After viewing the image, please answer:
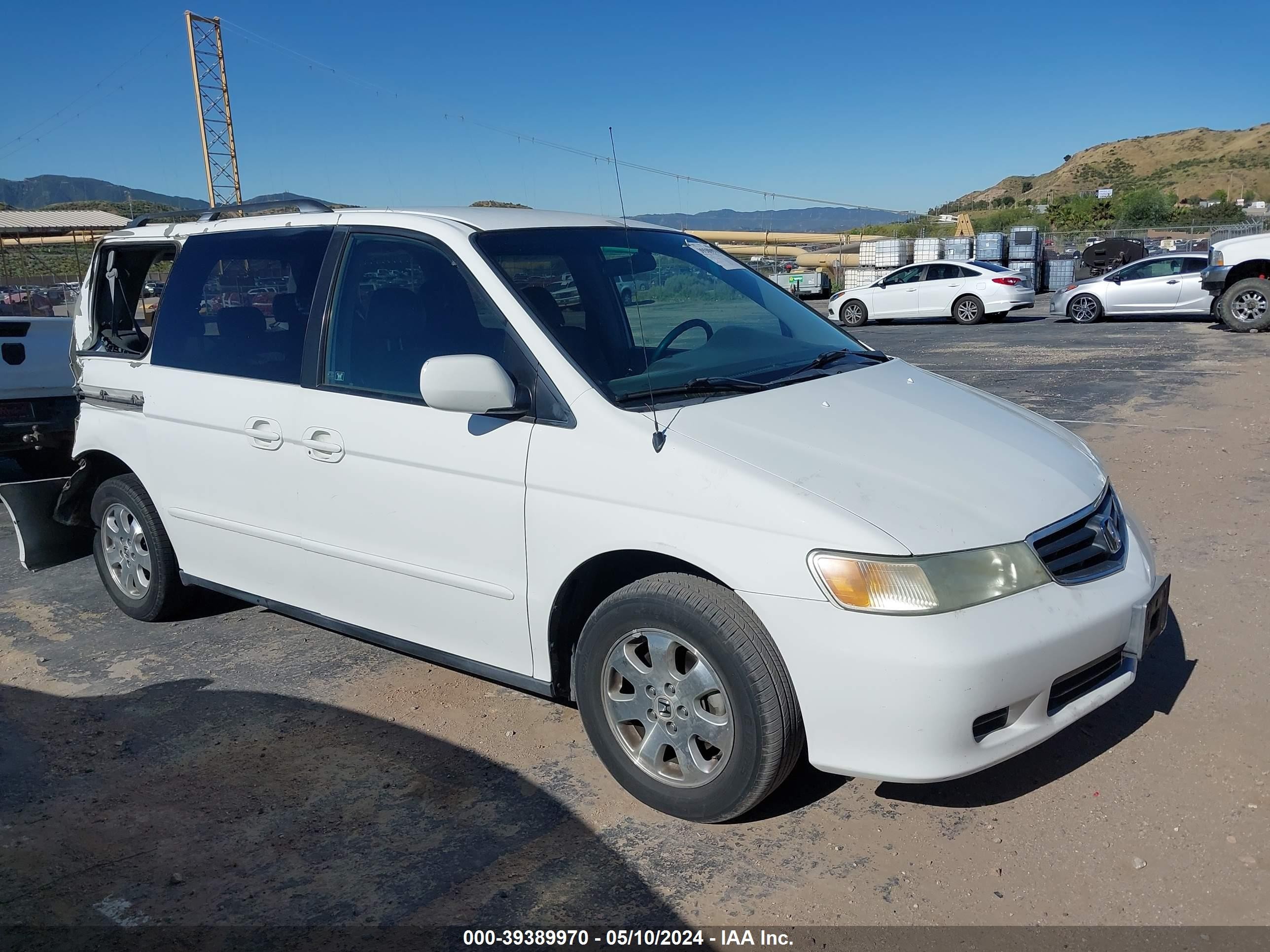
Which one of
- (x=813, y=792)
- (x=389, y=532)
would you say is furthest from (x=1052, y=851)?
(x=389, y=532)

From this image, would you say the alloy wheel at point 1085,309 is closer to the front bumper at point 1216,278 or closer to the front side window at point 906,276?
the front bumper at point 1216,278

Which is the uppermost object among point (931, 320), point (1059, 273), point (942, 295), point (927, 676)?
point (1059, 273)

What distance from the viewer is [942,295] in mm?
23297

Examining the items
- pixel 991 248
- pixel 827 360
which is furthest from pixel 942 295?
pixel 827 360

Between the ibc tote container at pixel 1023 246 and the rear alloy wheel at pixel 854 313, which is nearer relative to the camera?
the rear alloy wheel at pixel 854 313

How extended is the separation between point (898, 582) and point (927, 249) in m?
32.5

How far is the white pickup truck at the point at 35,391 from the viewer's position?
7273mm

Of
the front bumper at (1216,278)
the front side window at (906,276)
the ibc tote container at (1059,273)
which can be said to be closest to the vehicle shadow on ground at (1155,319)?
the front bumper at (1216,278)

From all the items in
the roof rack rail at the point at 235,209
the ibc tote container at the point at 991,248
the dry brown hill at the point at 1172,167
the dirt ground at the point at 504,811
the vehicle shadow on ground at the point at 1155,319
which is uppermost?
the dry brown hill at the point at 1172,167

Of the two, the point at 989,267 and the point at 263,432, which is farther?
the point at 989,267

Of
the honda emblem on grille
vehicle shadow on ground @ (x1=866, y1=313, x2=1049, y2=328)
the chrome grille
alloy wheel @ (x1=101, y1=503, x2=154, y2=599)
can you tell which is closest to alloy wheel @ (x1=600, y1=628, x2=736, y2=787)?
the chrome grille

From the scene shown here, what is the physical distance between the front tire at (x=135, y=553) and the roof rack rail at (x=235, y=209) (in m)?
1.31

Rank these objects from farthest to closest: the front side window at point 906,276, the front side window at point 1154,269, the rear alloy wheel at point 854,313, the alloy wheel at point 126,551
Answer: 1. the rear alloy wheel at point 854,313
2. the front side window at point 906,276
3. the front side window at point 1154,269
4. the alloy wheel at point 126,551

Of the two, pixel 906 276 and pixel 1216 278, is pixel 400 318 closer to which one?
pixel 1216 278
